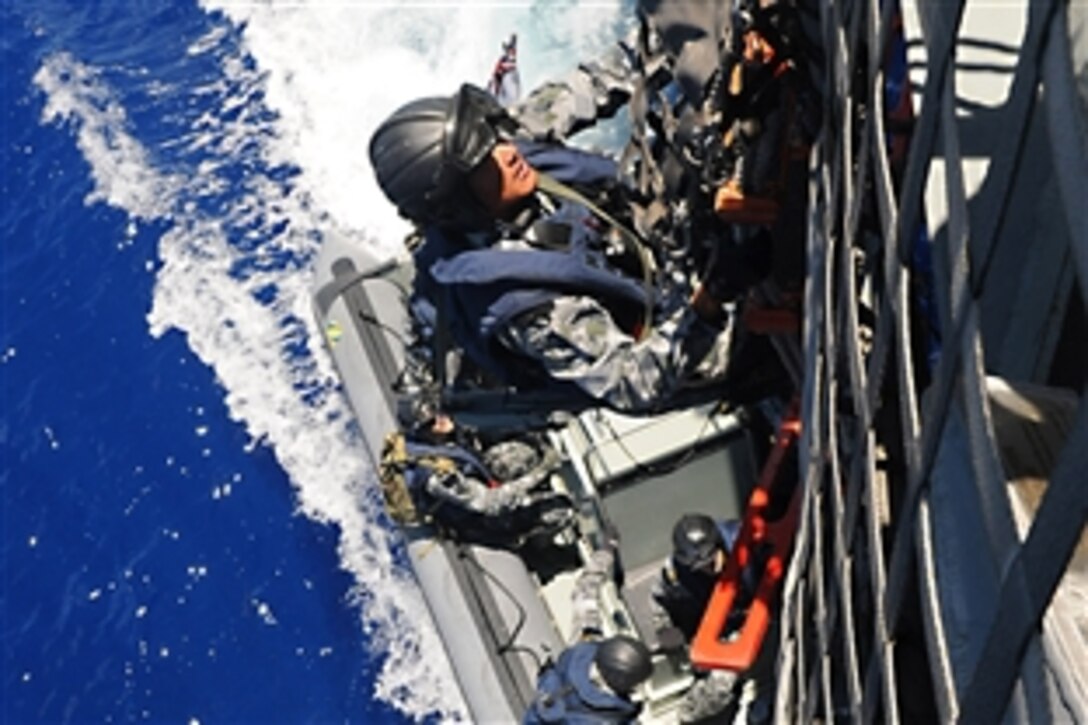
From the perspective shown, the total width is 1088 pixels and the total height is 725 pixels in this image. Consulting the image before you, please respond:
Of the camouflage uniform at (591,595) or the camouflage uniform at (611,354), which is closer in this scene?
the camouflage uniform at (611,354)

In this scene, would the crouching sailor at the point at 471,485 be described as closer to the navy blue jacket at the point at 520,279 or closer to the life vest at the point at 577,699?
the life vest at the point at 577,699

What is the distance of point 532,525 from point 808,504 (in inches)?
144

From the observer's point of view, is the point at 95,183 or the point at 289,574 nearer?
the point at 289,574

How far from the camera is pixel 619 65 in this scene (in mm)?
6297

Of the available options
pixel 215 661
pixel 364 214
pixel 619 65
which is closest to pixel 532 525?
pixel 619 65

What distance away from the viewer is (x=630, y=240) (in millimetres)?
5539

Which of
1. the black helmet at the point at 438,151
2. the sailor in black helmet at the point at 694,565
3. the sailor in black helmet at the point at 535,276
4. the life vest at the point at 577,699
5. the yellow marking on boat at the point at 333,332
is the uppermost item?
the black helmet at the point at 438,151

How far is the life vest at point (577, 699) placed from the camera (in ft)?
19.7

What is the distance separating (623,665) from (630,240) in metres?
1.82

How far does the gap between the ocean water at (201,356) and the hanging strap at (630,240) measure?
13.6ft

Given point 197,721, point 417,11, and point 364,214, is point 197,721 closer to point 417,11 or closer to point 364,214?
point 364,214

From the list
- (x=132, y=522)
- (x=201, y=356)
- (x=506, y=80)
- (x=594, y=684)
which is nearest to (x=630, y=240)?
(x=594, y=684)

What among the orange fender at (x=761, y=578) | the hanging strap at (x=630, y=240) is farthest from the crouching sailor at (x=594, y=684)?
the hanging strap at (x=630, y=240)

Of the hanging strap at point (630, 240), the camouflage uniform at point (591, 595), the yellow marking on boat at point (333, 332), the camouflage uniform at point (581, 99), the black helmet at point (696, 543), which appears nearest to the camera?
the hanging strap at point (630, 240)
